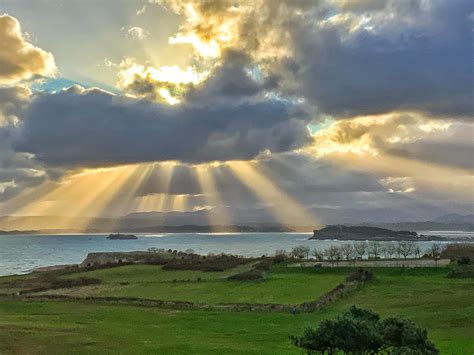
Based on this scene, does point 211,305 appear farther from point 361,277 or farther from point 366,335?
point 366,335

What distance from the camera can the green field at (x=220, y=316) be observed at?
42406 mm

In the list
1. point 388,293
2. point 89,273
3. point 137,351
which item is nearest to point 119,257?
point 89,273

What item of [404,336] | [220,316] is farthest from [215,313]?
[404,336]

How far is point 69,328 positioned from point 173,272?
242 feet

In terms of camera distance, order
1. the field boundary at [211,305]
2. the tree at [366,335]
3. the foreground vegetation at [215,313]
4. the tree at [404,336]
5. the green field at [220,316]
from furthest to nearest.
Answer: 1. the field boundary at [211,305]
2. the foreground vegetation at [215,313]
3. the green field at [220,316]
4. the tree at [366,335]
5. the tree at [404,336]

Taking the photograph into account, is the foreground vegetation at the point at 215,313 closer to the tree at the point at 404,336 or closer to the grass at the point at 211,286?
the grass at the point at 211,286

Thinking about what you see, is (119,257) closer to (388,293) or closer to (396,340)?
(388,293)

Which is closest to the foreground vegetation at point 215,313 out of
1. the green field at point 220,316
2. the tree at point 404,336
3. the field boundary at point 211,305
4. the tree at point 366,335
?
the green field at point 220,316

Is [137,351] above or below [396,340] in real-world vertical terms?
below

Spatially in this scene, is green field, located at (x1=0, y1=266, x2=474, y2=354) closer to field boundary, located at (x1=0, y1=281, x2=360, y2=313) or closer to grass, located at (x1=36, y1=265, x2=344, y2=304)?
grass, located at (x1=36, y1=265, x2=344, y2=304)

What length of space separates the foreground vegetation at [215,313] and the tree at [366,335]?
404cm

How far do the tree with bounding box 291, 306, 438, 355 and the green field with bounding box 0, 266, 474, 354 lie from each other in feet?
56.0

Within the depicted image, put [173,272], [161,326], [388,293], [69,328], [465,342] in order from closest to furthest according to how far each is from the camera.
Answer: [465,342] → [69,328] → [161,326] → [388,293] → [173,272]

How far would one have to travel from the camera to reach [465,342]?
1571 inches
